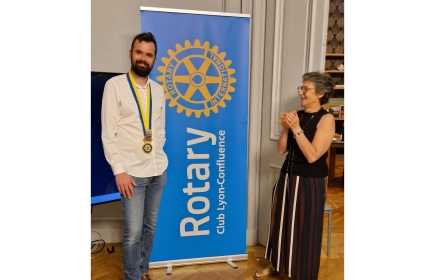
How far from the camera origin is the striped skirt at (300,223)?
2.04 m

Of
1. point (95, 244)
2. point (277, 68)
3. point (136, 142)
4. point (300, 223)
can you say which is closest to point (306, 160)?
point (300, 223)

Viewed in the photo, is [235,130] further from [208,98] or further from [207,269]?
[207,269]

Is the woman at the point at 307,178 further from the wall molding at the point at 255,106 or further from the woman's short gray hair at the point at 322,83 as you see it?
the wall molding at the point at 255,106

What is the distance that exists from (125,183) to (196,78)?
96 centimetres

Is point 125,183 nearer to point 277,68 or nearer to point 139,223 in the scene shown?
point 139,223

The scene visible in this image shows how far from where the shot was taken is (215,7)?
2.76 metres

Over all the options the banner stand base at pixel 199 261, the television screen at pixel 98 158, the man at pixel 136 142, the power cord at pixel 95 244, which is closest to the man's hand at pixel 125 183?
the man at pixel 136 142

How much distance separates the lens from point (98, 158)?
221 cm

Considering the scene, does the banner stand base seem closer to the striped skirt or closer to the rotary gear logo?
the striped skirt

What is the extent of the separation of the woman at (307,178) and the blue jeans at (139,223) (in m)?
0.85

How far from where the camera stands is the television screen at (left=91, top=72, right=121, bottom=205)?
2137mm
